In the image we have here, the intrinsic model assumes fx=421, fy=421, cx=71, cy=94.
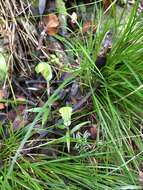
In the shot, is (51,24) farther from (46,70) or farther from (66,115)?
(66,115)

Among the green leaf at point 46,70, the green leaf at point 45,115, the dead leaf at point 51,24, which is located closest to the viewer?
the green leaf at point 45,115

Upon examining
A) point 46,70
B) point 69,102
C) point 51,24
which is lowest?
point 69,102

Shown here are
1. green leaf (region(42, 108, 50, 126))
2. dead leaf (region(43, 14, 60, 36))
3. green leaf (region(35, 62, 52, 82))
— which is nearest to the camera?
green leaf (region(42, 108, 50, 126))

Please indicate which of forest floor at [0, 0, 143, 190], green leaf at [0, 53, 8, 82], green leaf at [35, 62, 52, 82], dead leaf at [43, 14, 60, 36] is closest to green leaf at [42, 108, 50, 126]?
forest floor at [0, 0, 143, 190]

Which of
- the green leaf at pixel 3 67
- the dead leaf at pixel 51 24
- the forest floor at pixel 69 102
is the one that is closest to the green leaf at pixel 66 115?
the forest floor at pixel 69 102

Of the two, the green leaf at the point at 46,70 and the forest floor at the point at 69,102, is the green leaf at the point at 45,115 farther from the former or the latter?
the green leaf at the point at 46,70

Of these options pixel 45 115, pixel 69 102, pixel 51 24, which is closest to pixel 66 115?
pixel 45 115

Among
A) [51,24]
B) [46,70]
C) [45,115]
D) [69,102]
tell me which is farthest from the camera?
[51,24]

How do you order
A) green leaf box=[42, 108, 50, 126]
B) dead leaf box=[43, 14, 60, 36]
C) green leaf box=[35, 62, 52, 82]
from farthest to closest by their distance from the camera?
dead leaf box=[43, 14, 60, 36]
green leaf box=[35, 62, 52, 82]
green leaf box=[42, 108, 50, 126]

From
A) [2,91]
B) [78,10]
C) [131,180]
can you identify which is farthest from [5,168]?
[78,10]

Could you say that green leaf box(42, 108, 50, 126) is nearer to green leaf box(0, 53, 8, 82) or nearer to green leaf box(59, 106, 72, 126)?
green leaf box(59, 106, 72, 126)
